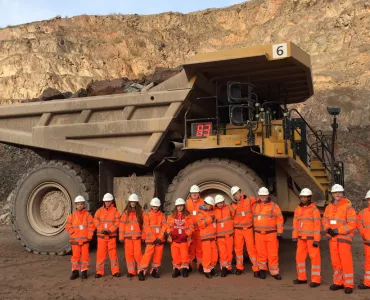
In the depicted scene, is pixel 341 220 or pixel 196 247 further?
pixel 196 247

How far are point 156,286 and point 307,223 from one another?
75.9 inches

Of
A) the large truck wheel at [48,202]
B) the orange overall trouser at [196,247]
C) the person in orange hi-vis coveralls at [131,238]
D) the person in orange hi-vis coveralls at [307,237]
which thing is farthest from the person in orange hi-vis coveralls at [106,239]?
the person in orange hi-vis coveralls at [307,237]

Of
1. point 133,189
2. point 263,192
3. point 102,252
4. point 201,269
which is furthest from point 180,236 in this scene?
point 133,189

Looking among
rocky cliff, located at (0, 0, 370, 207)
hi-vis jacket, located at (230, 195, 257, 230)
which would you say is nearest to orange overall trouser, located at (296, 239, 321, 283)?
hi-vis jacket, located at (230, 195, 257, 230)

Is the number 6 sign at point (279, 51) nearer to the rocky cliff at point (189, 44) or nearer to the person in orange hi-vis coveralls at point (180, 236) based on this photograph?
the person in orange hi-vis coveralls at point (180, 236)

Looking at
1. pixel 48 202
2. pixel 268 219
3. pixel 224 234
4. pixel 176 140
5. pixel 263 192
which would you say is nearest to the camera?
pixel 268 219

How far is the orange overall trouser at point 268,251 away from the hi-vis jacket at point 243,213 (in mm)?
224

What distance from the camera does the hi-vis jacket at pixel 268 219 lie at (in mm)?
5305

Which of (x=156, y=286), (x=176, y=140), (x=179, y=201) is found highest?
(x=176, y=140)

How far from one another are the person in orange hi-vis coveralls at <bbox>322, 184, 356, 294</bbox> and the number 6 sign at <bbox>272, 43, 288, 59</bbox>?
197cm

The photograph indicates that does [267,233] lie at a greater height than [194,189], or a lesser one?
lesser

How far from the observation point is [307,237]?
504 centimetres

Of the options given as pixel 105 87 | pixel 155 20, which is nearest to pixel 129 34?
pixel 155 20

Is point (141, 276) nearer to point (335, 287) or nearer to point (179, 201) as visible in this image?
point (179, 201)
